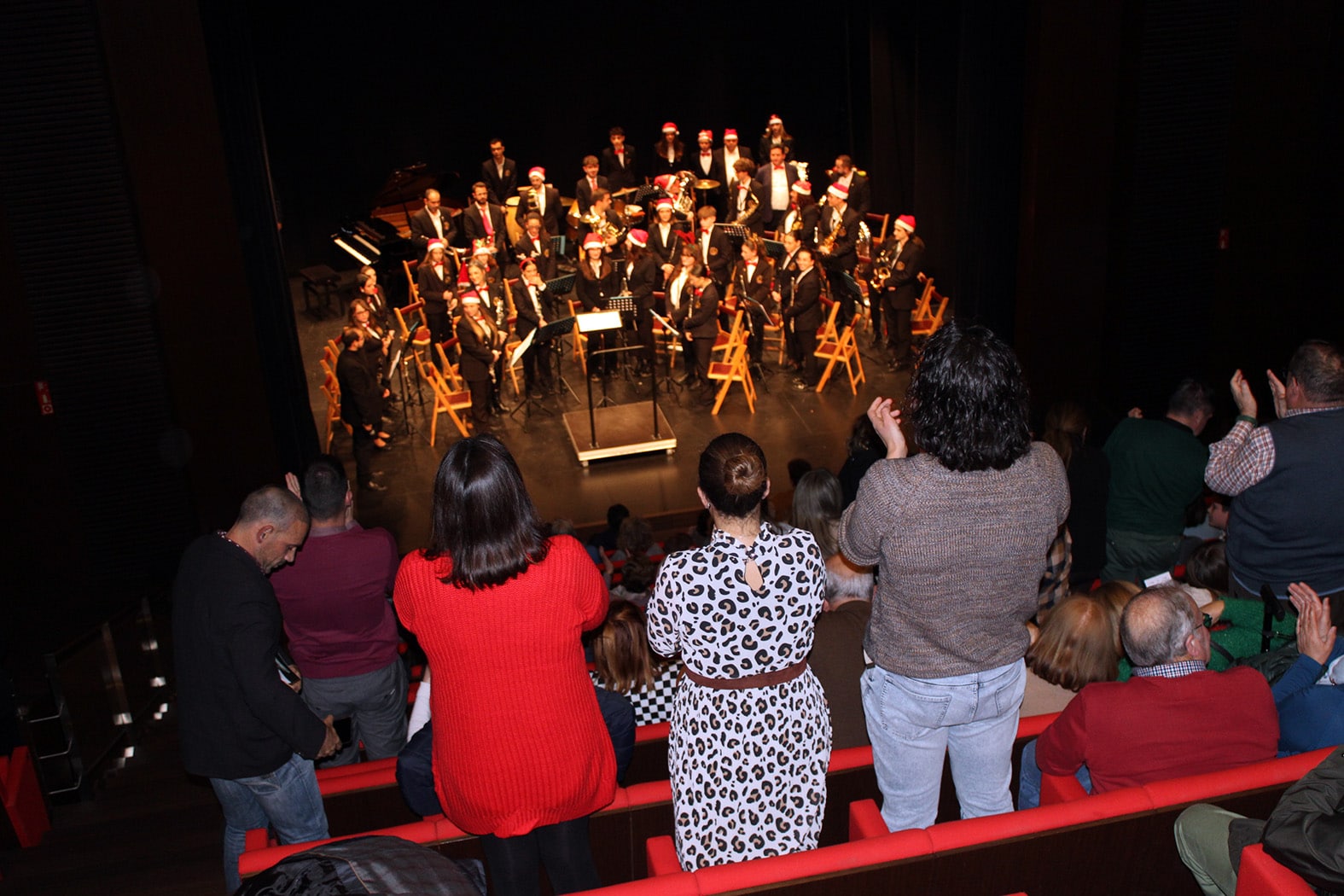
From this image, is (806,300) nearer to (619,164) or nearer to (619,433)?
(619,433)

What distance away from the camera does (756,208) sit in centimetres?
1285

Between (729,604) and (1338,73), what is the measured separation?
7.51 meters

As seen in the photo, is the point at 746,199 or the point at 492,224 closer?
the point at 492,224

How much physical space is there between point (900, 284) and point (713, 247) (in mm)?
1918

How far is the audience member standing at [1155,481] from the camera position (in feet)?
16.5

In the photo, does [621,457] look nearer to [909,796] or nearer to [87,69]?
[87,69]

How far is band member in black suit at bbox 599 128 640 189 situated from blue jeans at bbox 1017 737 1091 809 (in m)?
11.6

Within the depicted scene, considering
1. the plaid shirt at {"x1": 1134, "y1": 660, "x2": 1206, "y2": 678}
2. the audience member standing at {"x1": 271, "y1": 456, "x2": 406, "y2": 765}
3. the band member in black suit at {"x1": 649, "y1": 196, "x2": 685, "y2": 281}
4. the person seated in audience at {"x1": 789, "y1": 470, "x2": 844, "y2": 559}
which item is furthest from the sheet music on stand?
the plaid shirt at {"x1": 1134, "y1": 660, "x2": 1206, "y2": 678}

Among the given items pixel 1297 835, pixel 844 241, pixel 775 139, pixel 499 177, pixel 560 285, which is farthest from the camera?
pixel 775 139

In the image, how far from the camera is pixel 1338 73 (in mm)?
8070

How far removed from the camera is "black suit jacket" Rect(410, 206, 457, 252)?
1233 cm

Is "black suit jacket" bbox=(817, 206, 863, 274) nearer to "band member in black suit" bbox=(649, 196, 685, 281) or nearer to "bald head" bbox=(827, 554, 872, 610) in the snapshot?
"band member in black suit" bbox=(649, 196, 685, 281)

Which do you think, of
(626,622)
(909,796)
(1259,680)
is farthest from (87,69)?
(1259,680)

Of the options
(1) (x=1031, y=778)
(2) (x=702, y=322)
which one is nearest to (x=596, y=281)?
(2) (x=702, y=322)
